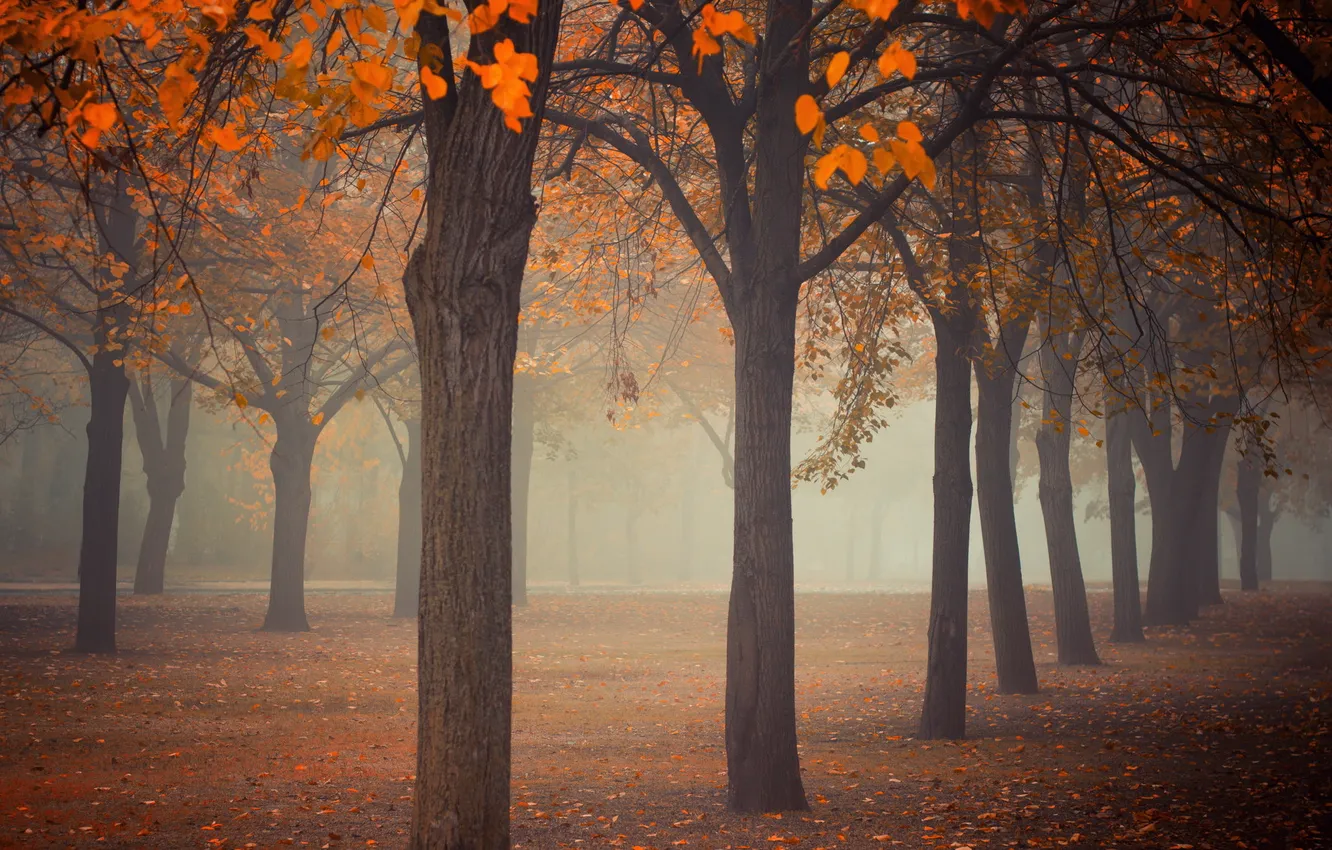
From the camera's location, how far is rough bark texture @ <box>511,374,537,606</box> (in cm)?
2689

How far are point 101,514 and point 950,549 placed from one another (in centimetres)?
1238

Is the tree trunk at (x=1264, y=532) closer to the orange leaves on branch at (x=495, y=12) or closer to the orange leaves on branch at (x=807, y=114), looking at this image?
the orange leaves on branch at (x=807, y=114)

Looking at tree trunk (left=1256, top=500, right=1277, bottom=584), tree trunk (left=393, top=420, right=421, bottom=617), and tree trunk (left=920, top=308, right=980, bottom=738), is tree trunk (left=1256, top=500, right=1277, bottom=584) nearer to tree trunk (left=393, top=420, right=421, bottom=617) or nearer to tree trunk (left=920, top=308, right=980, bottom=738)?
tree trunk (left=393, top=420, right=421, bottom=617)

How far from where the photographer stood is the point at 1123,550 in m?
18.5

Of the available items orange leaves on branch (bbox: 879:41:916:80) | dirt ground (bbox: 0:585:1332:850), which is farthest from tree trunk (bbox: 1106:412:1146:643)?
orange leaves on branch (bbox: 879:41:916:80)

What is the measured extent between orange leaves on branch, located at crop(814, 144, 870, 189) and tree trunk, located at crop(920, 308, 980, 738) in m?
7.65

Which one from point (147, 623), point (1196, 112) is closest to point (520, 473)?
point (147, 623)

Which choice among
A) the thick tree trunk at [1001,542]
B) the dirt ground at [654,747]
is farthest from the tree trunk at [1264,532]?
the thick tree trunk at [1001,542]

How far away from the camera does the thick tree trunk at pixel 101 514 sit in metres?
15.4

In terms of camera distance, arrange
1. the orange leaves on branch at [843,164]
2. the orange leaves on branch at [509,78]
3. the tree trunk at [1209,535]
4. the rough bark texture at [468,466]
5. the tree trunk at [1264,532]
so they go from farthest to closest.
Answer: the tree trunk at [1264,532] → the tree trunk at [1209,535] → the rough bark texture at [468,466] → the orange leaves on branch at [509,78] → the orange leaves on branch at [843,164]

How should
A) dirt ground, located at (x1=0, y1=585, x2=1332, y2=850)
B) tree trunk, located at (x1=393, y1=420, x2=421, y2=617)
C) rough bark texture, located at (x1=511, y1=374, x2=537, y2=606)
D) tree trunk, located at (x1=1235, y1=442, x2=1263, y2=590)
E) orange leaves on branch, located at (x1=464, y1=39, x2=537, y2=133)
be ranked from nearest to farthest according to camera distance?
1. orange leaves on branch, located at (x1=464, y1=39, x2=537, y2=133)
2. dirt ground, located at (x1=0, y1=585, x2=1332, y2=850)
3. tree trunk, located at (x1=393, y1=420, x2=421, y2=617)
4. rough bark texture, located at (x1=511, y1=374, x2=537, y2=606)
5. tree trunk, located at (x1=1235, y1=442, x2=1263, y2=590)

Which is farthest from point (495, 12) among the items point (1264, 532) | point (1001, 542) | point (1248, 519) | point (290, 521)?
point (1264, 532)

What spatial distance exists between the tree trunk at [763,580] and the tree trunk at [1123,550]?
39.7 ft

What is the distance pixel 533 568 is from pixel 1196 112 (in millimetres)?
45891
